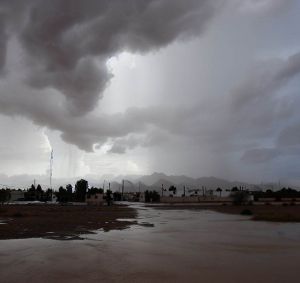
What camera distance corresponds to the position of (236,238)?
30.7 meters

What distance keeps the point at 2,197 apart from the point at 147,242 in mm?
91185

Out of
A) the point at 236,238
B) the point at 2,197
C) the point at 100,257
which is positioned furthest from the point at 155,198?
the point at 100,257

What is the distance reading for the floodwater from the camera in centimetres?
1716

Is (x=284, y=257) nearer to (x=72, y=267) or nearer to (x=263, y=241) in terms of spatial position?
(x=263, y=241)

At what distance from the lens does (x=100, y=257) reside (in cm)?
2133

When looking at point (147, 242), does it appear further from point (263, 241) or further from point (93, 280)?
point (93, 280)

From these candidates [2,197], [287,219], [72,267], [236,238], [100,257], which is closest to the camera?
[72,267]

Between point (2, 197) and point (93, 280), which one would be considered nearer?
point (93, 280)

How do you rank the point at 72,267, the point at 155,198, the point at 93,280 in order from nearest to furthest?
the point at 93,280
the point at 72,267
the point at 155,198

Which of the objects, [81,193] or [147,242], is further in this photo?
[81,193]

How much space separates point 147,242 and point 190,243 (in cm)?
266

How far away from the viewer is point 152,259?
69.8 ft

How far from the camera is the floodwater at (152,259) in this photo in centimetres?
1716

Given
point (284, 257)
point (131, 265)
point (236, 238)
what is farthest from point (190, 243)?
point (131, 265)
